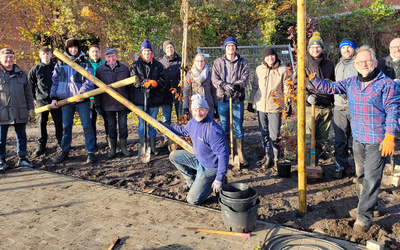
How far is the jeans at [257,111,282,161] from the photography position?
5.68 m

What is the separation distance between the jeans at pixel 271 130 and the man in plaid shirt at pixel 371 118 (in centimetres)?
191

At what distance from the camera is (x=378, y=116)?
3.59m

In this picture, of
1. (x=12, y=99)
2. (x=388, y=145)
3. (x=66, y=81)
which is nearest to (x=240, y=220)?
(x=388, y=145)

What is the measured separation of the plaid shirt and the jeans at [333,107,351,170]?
1.45 metres

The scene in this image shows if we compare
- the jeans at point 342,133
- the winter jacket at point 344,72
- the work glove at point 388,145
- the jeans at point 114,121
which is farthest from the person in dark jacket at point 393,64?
the jeans at point 114,121

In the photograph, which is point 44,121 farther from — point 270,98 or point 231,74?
point 270,98

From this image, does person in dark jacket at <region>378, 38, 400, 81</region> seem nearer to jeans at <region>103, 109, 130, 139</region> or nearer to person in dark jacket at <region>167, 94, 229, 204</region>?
person in dark jacket at <region>167, 94, 229, 204</region>

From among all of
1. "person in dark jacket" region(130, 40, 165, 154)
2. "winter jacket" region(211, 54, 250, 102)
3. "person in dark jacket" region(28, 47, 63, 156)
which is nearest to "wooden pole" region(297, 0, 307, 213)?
"winter jacket" region(211, 54, 250, 102)

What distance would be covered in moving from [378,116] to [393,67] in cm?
224

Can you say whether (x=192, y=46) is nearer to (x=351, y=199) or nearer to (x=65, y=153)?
(x=65, y=153)

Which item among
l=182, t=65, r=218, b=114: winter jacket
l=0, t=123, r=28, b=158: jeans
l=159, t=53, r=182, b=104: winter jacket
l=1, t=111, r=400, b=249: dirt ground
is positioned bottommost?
l=1, t=111, r=400, b=249: dirt ground

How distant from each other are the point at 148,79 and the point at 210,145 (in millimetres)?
2381

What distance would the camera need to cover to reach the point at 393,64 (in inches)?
209

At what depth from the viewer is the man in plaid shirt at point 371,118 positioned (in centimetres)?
346
